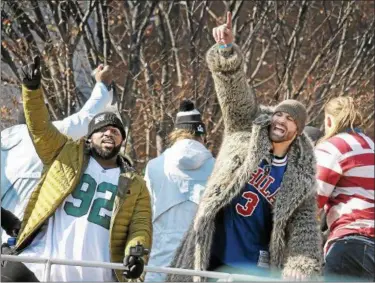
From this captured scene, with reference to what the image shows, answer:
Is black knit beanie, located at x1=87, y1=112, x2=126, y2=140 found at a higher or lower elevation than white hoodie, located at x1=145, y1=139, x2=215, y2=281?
higher

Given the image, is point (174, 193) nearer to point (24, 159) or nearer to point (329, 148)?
point (24, 159)

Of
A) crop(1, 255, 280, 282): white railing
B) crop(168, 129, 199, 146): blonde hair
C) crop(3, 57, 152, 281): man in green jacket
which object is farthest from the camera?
crop(168, 129, 199, 146): blonde hair

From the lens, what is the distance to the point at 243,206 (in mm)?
5516

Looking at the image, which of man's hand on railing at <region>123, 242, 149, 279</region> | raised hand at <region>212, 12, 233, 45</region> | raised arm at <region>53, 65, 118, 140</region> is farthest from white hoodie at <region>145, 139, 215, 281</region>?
man's hand on railing at <region>123, 242, 149, 279</region>

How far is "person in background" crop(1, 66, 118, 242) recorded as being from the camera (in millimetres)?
6609

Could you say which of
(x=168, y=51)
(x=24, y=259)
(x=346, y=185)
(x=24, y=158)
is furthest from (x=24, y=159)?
(x=168, y=51)

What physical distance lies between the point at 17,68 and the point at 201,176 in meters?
3.66

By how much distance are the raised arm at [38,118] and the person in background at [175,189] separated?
144cm

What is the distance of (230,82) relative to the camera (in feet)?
18.5

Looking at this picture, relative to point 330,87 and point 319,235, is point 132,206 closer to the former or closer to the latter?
point 319,235

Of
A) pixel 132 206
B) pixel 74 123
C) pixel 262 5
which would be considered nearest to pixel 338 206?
pixel 132 206

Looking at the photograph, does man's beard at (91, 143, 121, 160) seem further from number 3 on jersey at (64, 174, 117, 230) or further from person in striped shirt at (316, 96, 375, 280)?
person in striped shirt at (316, 96, 375, 280)

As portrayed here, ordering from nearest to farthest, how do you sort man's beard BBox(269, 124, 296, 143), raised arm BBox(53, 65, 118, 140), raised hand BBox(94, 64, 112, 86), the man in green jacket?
1. the man in green jacket
2. man's beard BBox(269, 124, 296, 143)
3. raised arm BBox(53, 65, 118, 140)
4. raised hand BBox(94, 64, 112, 86)

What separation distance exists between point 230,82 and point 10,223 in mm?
1562
